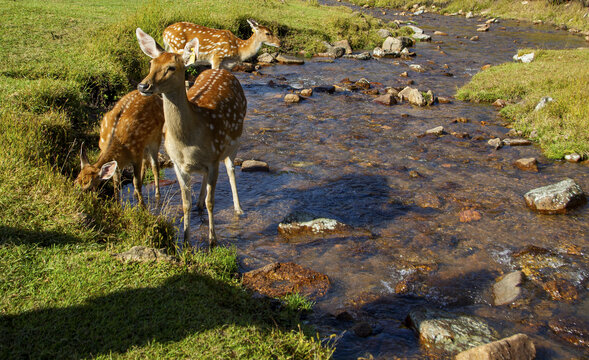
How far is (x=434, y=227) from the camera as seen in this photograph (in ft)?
24.8

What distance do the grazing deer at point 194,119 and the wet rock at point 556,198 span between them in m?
5.24

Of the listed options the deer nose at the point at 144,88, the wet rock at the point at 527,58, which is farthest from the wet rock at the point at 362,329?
the wet rock at the point at 527,58

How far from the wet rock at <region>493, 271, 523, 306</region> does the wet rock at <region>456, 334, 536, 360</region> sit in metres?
1.12

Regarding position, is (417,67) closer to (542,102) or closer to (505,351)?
(542,102)

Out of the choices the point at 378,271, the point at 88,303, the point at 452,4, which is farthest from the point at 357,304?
the point at 452,4

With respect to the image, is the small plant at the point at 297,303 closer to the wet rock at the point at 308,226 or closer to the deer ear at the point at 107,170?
the wet rock at the point at 308,226

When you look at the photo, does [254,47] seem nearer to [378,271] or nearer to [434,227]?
[434,227]

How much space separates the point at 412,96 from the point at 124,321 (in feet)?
41.5

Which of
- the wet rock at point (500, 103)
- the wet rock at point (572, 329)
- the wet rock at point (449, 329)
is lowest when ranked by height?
the wet rock at point (572, 329)

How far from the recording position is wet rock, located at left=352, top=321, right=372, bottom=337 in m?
4.93

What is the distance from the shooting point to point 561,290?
5891mm

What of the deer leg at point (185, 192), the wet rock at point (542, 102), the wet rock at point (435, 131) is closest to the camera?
the deer leg at point (185, 192)

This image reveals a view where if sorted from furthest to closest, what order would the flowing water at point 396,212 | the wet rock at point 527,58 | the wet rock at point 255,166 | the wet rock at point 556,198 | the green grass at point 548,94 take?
the wet rock at point 527,58, the green grass at point 548,94, the wet rock at point 255,166, the wet rock at point 556,198, the flowing water at point 396,212

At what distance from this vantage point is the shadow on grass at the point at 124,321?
3.78 meters
